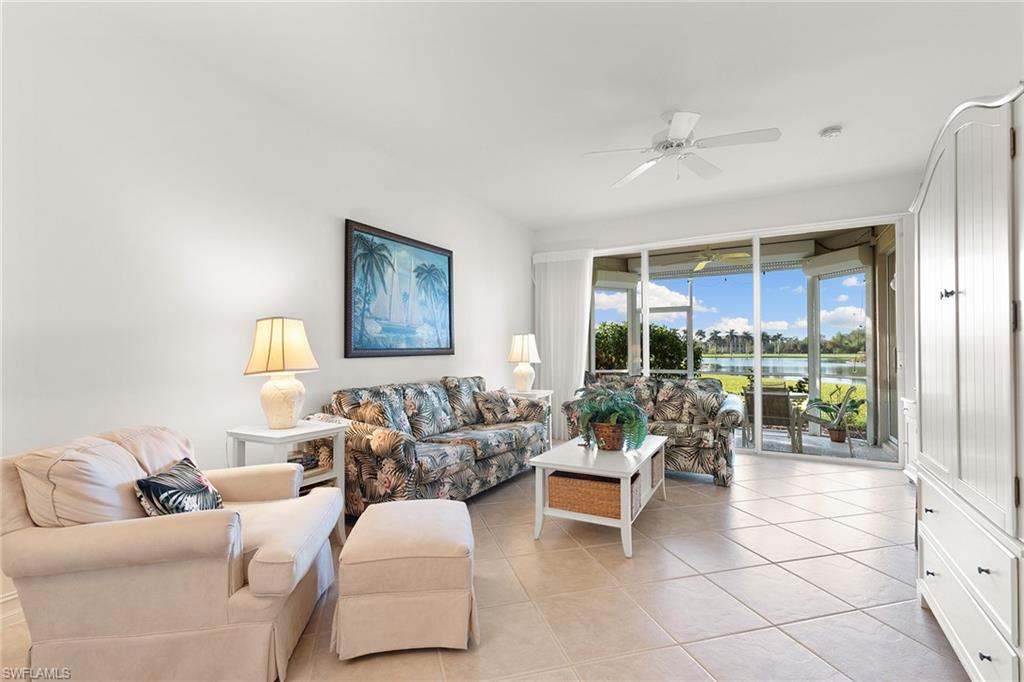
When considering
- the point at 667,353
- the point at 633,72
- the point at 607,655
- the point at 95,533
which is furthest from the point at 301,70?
the point at 667,353

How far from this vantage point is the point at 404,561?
1772mm

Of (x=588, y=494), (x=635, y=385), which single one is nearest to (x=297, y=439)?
(x=588, y=494)

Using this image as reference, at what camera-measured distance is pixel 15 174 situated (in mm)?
2004

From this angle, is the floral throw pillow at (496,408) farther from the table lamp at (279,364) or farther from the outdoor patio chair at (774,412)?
the outdoor patio chair at (774,412)

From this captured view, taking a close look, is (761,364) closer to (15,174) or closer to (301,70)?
(301,70)

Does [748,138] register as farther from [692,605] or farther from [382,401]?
[382,401]

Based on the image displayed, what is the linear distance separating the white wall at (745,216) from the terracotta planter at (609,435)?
3.31 meters

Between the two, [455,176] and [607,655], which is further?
[455,176]

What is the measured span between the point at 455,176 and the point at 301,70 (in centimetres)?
185

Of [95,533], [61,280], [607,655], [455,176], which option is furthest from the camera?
[455,176]

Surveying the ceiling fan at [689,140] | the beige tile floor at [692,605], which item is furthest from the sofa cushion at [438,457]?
the ceiling fan at [689,140]

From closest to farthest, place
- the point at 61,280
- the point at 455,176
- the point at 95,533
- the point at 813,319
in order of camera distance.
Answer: the point at 95,533 < the point at 61,280 < the point at 455,176 < the point at 813,319

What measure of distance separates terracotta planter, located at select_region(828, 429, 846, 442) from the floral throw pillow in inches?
127

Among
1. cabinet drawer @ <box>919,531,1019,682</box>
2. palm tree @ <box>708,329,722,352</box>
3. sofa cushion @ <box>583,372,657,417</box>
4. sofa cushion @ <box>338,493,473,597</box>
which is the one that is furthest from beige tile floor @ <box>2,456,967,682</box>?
palm tree @ <box>708,329,722,352</box>
